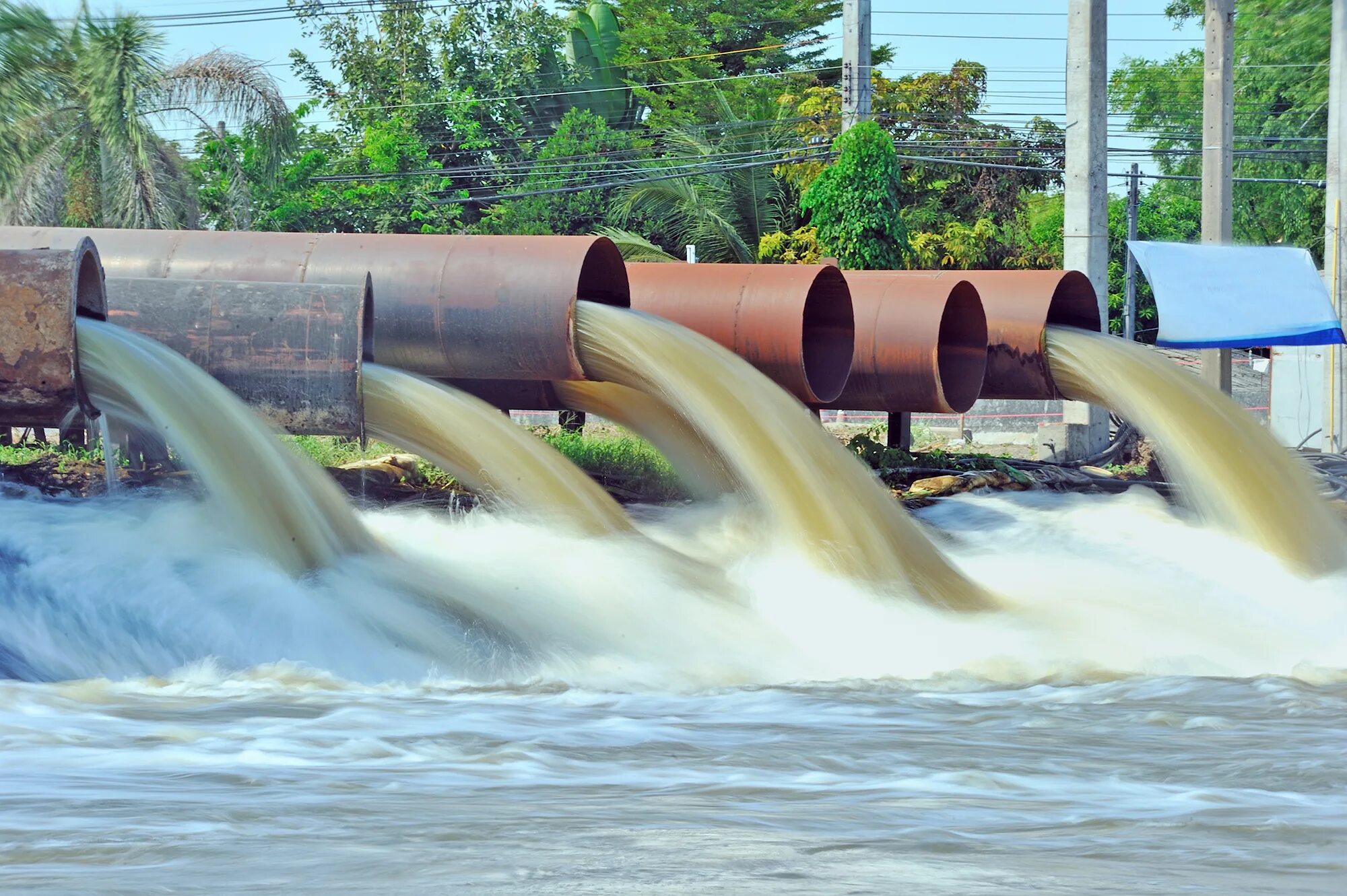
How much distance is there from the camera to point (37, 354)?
25.7 feet

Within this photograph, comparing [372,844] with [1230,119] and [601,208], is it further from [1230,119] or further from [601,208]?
[601,208]

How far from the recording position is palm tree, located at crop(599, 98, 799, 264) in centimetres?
3206

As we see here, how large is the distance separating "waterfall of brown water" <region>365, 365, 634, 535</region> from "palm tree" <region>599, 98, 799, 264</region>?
891 inches

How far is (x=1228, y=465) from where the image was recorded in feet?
35.7

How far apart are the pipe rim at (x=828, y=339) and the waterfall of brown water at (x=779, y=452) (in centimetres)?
205

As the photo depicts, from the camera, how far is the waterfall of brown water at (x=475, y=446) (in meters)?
8.88

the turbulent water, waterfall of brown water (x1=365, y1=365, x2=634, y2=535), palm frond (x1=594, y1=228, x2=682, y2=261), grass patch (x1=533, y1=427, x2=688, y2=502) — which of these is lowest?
the turbulent water

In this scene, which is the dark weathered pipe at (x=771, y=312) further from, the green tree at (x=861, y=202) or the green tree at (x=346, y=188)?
the green tree at (x=346, y=188)

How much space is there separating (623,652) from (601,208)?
28.7 meters

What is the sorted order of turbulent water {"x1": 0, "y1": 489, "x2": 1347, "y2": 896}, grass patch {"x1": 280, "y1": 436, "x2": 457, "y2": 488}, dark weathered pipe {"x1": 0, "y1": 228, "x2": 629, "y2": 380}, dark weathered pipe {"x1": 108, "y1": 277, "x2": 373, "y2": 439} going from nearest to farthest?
turbulent water {"x1": 0, "y1": 489, "x2": 1347, "y2": 896}
dark weathered pipe {"x1": 108, "y1": 277, "x2": 373, "y2": 439}
dark weathered pipe {"x1": 0, "y1": 228, "x2": 629, "y2": 380}
grass patch {"x1": 280, "y1": 436, "x2": 457, "y2": 488}

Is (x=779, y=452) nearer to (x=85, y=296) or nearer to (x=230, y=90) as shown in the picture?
(x=85, y=296)

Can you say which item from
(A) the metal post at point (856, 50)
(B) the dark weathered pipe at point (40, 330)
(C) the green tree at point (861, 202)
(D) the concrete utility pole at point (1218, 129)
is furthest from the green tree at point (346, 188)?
(B) the dark weathered pipe at point (40, 330)

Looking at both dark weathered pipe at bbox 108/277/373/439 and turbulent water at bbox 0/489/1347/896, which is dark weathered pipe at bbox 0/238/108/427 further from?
dark weathered pipe at bbox 108/277/373/439

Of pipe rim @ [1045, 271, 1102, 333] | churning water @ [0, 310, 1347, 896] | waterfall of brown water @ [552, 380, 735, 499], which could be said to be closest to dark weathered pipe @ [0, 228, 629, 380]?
churning water @ [0, 310, 1347, 896]
